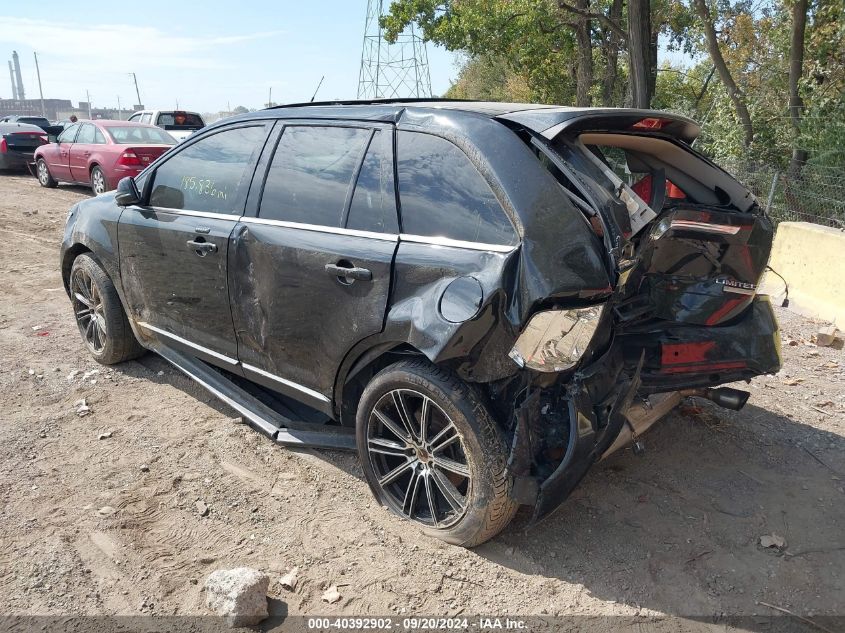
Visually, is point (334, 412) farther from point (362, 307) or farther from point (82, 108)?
point (82, 108)

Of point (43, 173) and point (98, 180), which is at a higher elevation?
point (43, 173)

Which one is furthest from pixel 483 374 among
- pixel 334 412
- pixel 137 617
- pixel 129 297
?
pixel 129 297

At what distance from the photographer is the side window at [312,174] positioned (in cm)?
336

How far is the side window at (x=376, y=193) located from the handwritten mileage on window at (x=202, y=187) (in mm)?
1063

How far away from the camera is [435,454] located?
305cm

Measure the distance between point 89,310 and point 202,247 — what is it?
1.89 m

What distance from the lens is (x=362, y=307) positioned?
313 cm

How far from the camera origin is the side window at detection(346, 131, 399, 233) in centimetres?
317

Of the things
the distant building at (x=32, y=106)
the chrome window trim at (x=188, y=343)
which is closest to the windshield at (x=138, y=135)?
the chrome window trim at (x=188, y=343)

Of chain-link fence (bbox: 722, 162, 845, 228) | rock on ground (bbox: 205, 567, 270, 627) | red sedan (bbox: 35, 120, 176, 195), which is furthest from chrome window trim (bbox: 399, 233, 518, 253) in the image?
red sedan (bbox: 35, 120, 176, 195)

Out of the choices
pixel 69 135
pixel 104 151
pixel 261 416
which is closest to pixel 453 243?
pixel 261 416

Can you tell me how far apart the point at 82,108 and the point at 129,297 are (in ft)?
365

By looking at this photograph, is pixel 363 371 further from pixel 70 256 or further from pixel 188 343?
pixel 70 256

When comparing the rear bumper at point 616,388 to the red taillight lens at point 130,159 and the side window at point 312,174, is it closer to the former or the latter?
the side window at point 312,174
